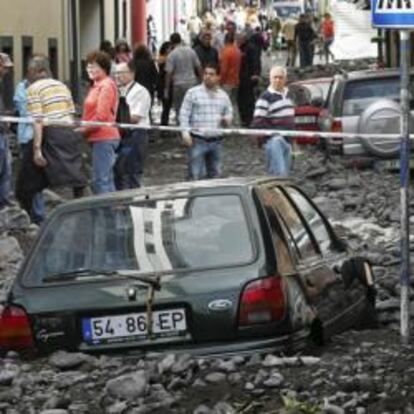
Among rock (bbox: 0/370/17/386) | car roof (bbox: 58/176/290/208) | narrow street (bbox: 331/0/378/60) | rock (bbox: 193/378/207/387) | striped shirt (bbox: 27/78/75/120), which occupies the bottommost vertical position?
rock (bbox: 0/370/17/386)

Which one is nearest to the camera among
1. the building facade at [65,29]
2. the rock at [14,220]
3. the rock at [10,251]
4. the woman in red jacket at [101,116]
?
the rock at [10,251]

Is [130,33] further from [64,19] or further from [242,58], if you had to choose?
[242,58]

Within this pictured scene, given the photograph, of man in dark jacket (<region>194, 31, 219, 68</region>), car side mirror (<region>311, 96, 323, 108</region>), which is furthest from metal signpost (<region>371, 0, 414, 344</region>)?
man in dark jacket (<region>194, 31, 219, 68</region>)

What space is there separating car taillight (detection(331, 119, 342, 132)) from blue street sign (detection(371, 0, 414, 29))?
10.4 meters

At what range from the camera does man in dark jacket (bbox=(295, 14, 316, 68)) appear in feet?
164

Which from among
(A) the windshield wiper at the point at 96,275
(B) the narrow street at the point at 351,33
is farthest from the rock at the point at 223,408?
(B) the narrow street at the point at 351,33

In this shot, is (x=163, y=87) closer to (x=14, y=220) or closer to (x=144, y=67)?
(x=144, y=67)

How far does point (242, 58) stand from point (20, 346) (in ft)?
65.9

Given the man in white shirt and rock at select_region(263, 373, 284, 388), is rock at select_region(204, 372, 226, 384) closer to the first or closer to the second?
rock at select_region(263, 373, 284, 388)

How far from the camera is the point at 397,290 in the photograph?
10.6m

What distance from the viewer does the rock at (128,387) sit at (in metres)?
6.64

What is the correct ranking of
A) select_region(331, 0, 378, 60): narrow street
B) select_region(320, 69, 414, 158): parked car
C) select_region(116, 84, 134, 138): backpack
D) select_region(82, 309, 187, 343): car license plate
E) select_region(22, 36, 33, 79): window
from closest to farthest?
select_region(82, 309, 187, 343): car license plate → select_region(116, 84, 134, 138): backpack → select_region(320, 69, 414, 158): parked car → select_region(22, 36, 33, 79): window → select_region(331, 0, 378, 60): narrow street

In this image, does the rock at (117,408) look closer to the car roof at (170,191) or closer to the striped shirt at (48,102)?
the car roof at (170,191)

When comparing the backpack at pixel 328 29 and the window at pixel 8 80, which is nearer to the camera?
the window at pixel 8 80
